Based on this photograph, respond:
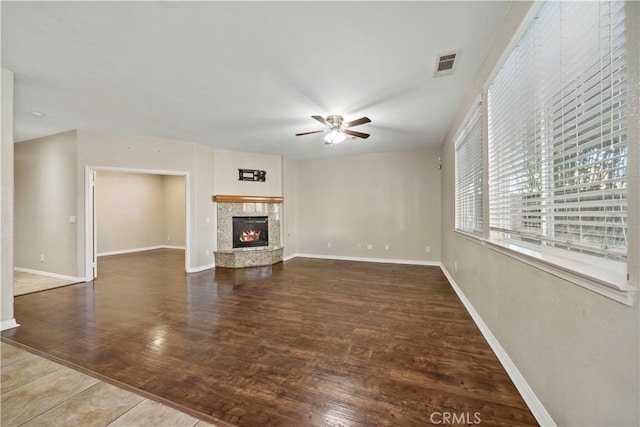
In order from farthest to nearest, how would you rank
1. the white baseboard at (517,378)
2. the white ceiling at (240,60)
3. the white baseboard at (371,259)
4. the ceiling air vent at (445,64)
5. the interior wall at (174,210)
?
the interior wall at (174,210)
the white baseboard at (371,259)
the ceiling air vent at (445,64)
the white ceiling at (240,60)
the white baseboard at (517,378)

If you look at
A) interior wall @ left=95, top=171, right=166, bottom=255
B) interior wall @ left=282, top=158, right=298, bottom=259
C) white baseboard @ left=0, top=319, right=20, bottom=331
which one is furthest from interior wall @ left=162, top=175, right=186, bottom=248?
white baseboard @ left=0, top=319, right=20, bottom=331

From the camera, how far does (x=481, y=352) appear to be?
2.17 meters

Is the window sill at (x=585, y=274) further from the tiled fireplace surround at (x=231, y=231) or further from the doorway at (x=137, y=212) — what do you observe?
the doorway at (x=137, y=212)

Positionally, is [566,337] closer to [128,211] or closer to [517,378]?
[517,378]

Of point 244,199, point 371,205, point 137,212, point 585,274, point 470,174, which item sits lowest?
point 585,274

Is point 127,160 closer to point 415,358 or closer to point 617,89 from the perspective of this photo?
point 415,358

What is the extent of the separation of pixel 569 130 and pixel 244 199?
5656mm

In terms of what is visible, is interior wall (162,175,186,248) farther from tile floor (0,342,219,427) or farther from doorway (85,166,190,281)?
tile floor (0,342,219,427)

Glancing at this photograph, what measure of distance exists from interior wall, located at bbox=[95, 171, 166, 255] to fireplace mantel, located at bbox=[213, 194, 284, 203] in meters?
4.03

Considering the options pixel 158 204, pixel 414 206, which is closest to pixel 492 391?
pixel 414 206

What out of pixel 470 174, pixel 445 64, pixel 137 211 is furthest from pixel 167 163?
pixel 470 174

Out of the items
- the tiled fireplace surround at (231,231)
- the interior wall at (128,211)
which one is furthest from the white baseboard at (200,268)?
the interior wall at (128,211)

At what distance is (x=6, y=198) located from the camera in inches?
104

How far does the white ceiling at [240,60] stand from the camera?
5.93ft
